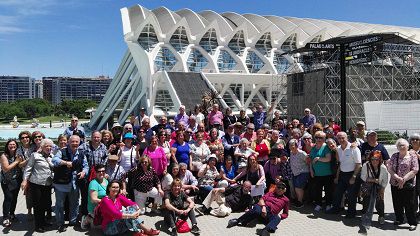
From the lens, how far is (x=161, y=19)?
4444cm

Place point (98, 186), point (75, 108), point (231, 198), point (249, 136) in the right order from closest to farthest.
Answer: point (98, 186), point (231, 198), point (249, 136), point (75, 108)

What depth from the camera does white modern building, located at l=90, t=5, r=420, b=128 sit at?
3534 centimetres

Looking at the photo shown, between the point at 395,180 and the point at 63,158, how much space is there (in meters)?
5.46

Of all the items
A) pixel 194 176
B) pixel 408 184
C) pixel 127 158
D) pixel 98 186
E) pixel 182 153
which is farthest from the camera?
pixel 194 176

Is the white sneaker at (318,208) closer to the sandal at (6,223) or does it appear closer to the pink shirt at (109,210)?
the pink shirt at (109,210)

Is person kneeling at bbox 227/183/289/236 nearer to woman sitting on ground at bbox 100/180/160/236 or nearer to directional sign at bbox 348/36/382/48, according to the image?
woman sitting on ground at bbox 100/180/160/236

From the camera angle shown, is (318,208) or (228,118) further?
(228,118)

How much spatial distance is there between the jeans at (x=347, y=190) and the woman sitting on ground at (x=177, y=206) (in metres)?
2.75

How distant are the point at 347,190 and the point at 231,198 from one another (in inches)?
84.7

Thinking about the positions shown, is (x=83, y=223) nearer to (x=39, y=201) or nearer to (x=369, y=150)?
(x=39, y=201)

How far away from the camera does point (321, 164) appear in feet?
23.9

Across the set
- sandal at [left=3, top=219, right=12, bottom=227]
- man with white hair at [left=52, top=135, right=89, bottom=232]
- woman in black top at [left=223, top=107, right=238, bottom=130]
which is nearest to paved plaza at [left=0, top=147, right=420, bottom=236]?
sandal at [left=3, top=219, right=12, bottom=227]

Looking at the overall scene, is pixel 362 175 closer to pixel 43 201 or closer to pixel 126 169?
pixel 126 169

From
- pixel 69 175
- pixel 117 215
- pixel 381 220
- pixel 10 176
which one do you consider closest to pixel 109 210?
pixel 117 215
